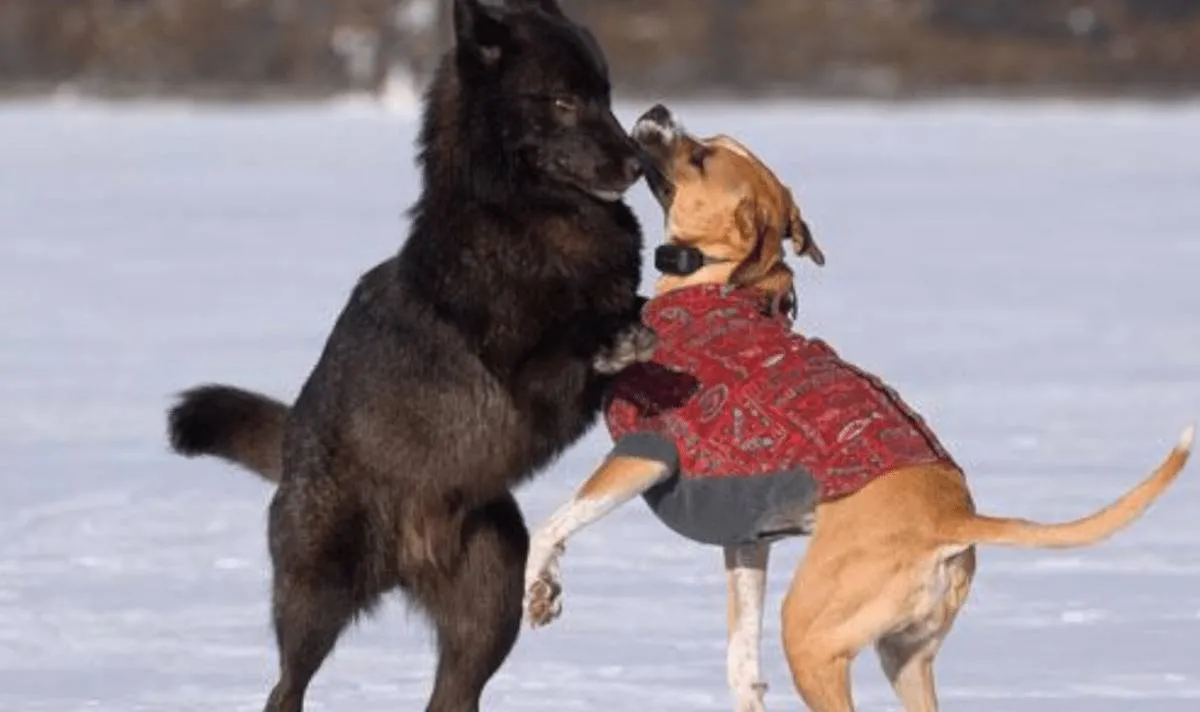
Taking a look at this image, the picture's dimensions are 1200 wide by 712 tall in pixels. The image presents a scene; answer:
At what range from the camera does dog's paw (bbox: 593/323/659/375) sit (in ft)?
16.5

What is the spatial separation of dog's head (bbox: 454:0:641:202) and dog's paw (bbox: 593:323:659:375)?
282 mm

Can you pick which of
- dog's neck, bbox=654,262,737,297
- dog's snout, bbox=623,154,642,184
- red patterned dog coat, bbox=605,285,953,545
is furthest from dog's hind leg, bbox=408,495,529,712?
dog's snout, bbox=623,154,642,184

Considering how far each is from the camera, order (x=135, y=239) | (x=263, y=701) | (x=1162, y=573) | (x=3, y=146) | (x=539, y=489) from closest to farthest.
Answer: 1. (x=263, y=701)
2. (x=1162, y=573)
3. (x=539, y=489)
4. (x=135, y=239)
5. (x=3, y=146)

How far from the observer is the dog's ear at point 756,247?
528 centimetres

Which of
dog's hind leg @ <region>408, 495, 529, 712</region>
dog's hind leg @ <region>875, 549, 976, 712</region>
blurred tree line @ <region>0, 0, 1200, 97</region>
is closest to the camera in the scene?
dog's hind leg @ <region>875, 549, 976, 712</region>

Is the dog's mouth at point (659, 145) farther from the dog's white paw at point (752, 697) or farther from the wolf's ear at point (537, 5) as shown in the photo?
the dog's white paw at point (752, 697)

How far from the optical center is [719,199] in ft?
17.3

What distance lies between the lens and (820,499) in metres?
4.78

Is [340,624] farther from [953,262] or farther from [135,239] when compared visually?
[135,239]

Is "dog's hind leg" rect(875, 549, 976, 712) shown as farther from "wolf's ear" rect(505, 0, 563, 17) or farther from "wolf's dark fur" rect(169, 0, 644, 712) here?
"wolf's ear" rect(505, 0, 563, 17)

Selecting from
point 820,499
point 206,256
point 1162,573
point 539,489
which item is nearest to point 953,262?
point 206,256

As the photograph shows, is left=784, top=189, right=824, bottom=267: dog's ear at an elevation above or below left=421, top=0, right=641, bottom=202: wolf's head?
below

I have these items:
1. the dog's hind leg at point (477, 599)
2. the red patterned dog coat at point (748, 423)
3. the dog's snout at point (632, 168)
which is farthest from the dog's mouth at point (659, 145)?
the dog's hind leg at point (477, 599)

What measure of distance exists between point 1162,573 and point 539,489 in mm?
2219
